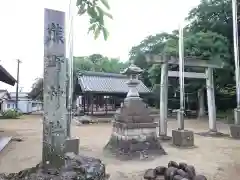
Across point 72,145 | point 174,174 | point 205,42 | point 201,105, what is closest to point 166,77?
point 72,145

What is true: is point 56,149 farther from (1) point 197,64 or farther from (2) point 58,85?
(1) point 197,64

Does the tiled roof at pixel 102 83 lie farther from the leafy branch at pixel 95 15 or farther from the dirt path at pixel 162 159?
the leafy branch at pixel 95 15

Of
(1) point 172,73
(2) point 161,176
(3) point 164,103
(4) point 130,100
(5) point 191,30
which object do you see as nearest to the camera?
(2) point 161,176

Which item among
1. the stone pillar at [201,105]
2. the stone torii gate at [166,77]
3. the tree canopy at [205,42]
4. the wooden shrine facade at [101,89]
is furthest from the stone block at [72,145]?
the stone pillar at [201,105]

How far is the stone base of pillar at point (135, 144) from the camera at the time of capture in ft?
24.1

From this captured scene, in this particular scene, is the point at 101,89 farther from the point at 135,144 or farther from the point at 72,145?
the point at 72,145

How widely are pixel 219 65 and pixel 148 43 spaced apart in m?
12.2

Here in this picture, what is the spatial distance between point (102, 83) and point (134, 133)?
15.6 m

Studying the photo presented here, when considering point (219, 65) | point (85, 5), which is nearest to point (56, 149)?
point (85, 5)

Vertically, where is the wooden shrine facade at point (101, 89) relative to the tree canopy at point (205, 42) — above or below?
below

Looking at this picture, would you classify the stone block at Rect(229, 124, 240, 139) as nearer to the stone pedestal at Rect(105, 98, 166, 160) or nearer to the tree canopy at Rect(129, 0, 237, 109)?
the stone pedestal at Rect(105, 98, 166, 160)

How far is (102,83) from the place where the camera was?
75.2 ft

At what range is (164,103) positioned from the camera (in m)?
10.4

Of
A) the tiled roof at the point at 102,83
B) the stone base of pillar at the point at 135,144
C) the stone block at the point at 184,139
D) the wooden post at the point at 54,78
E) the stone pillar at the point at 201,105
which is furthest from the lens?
the stone pillar at the point at 201,105
